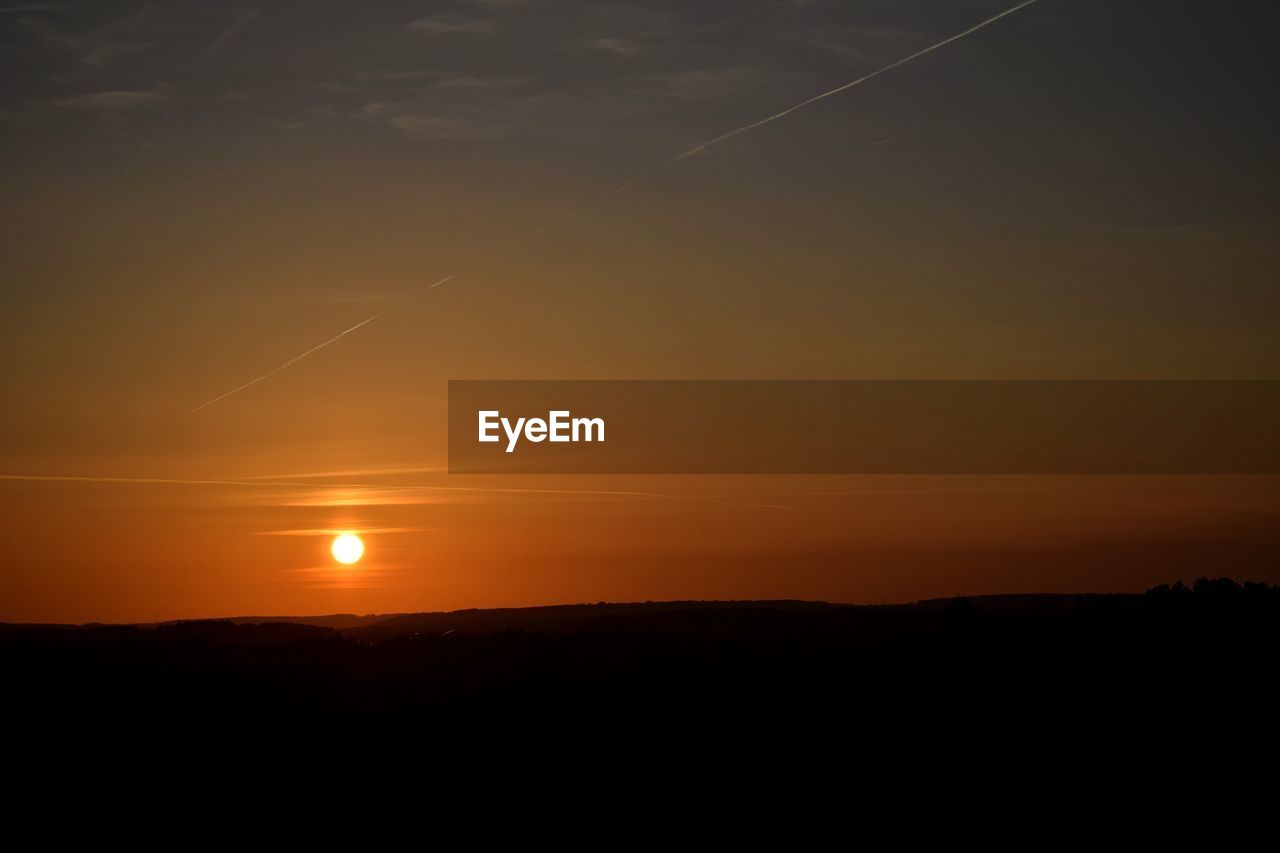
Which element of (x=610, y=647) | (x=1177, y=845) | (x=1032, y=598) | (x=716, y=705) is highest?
(x=1032, y=598)

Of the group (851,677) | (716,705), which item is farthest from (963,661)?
(716,705)

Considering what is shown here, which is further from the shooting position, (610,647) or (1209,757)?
(610,647)

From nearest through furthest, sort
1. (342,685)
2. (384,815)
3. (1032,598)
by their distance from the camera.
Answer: (384,815) → (342,685) → (1032,598)

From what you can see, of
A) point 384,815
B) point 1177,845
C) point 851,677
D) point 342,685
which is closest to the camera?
point 1177,845

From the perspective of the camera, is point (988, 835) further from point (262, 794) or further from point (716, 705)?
point (262, 794)

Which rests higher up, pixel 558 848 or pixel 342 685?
pixel 342 685

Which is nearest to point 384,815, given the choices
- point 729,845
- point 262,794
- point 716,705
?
point 262,794
